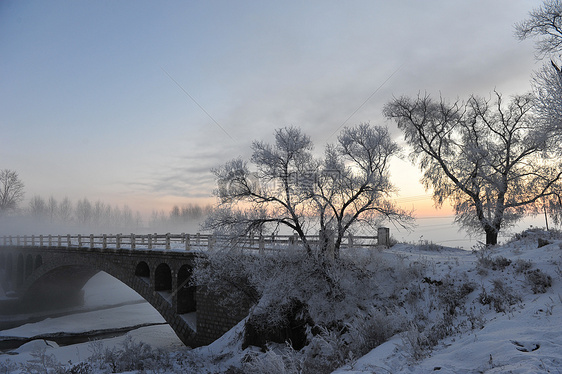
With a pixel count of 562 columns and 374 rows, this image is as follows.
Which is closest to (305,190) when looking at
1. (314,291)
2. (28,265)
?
(314,291)

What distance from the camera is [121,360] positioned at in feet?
40.7

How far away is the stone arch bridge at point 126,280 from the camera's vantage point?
18.2 m

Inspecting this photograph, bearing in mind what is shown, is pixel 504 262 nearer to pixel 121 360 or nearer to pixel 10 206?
pixel 121 360

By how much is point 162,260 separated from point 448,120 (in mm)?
20247

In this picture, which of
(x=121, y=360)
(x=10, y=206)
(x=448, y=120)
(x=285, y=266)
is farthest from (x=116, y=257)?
(x=10, y=206)

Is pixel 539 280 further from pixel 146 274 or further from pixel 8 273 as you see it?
pixel 8 273

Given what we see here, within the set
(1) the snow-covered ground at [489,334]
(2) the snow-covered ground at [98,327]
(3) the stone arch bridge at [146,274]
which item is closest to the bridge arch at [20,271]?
(3) the stone arch bridge at [146,274]

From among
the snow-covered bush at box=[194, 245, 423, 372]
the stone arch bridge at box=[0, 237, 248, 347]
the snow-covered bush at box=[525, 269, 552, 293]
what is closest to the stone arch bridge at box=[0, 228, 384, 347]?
the stone arch bridge at box=[0, 237, 248, 347]

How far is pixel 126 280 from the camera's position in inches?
973

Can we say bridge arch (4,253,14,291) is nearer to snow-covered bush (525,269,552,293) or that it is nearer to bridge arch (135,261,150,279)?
bridge arch (135,261,150,279)

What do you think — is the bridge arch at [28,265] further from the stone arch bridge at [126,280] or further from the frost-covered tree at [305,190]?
the frost-covered tree at [305,190]

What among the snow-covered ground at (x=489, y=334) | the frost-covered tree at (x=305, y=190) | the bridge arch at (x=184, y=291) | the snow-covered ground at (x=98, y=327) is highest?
the frost-covered tree at (x=305, y=190)

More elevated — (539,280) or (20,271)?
(539,280)

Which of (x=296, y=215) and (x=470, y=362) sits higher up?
(x=296, y=215)
